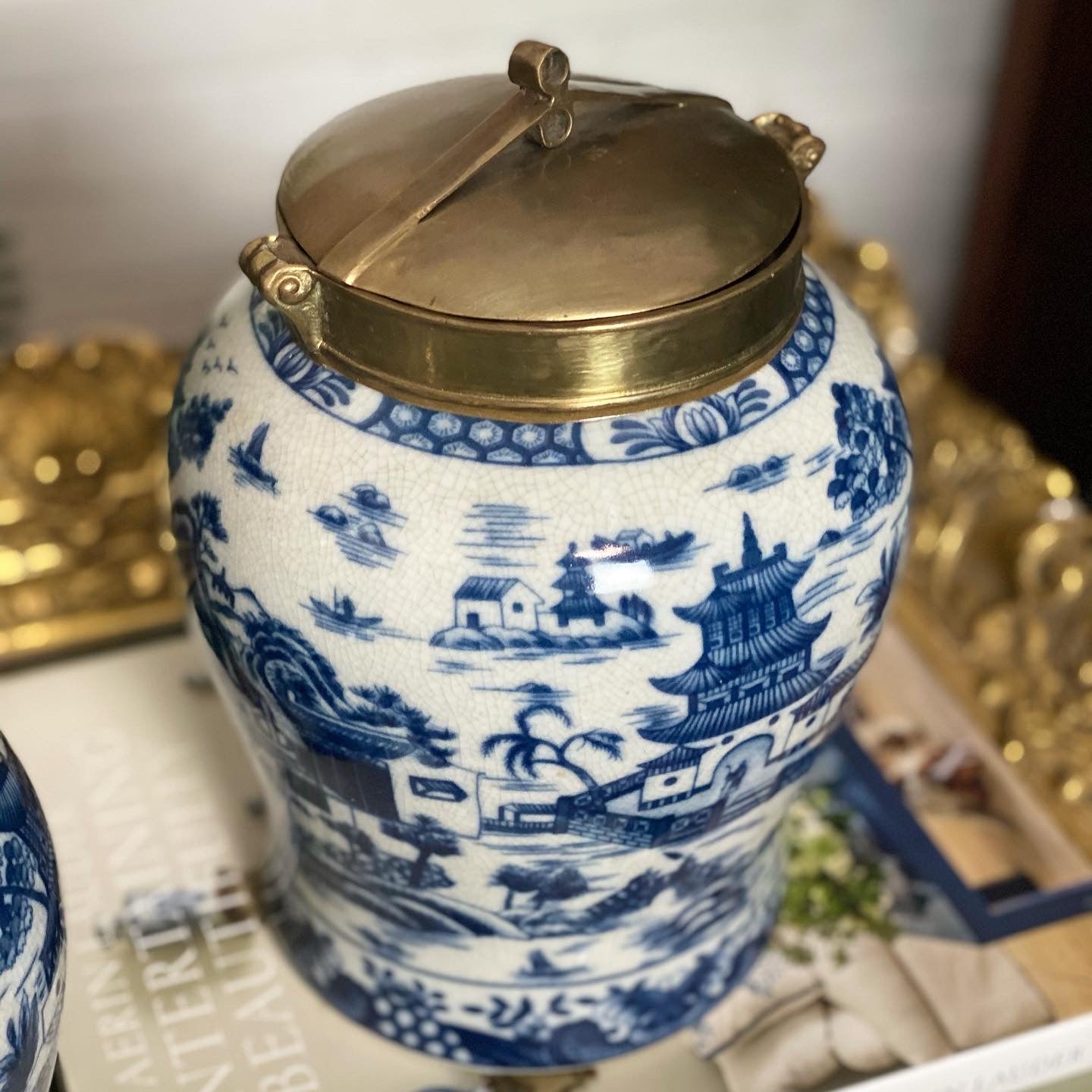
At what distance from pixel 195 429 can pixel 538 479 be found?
167 mm

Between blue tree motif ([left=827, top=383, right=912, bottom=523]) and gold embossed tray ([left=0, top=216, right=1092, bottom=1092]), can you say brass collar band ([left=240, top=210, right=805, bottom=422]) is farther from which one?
gold embossed tray ([left=0, top=216, right=1092, bottom=1092])

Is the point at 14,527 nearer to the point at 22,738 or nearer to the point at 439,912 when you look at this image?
the point at 22,738

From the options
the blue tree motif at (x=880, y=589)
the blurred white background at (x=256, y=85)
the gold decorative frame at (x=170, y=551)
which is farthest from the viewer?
the blurred white background at (x=256, y=85)

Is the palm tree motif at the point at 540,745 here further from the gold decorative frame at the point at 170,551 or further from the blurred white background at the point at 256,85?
the blurred white background at the point at 256,85

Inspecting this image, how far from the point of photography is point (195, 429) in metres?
0.65

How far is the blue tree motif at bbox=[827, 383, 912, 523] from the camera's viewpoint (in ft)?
2.03

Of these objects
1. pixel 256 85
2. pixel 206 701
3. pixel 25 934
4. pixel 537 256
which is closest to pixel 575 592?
pixel 537 256

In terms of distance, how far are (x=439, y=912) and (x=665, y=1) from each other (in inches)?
33.0

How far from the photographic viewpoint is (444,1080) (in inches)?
31.2

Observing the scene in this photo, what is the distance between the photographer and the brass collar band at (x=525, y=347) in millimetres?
567

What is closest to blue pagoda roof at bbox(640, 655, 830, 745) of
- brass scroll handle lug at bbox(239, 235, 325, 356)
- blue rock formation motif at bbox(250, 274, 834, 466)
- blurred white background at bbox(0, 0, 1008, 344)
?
blue rock formation motif at bbox(250, 274, 834, 466)

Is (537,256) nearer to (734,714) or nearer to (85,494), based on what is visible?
(734,714)

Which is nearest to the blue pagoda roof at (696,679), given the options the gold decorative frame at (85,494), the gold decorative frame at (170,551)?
the gold decorative frame at (170,551)

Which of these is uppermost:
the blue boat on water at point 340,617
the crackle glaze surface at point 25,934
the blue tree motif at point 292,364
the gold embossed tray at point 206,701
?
the blue tree motif at point 292,364
